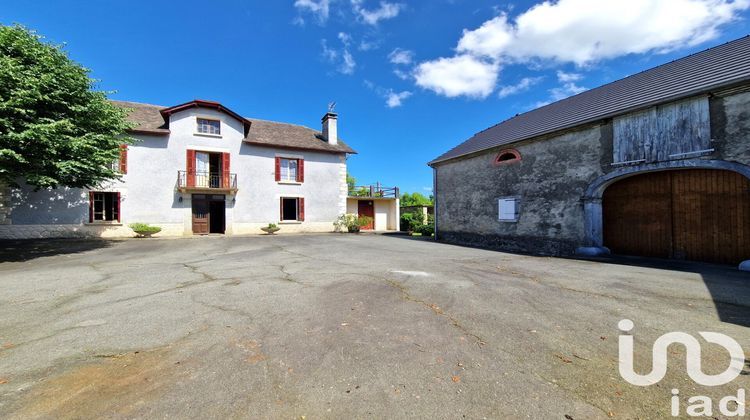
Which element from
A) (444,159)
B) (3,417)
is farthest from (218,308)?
(444,159)

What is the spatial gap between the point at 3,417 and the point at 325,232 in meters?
18.1

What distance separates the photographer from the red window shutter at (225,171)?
17.1 meters

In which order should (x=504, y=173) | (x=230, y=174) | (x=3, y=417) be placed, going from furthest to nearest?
(x=230, y=174), (x=504, y=173), (x=3, y=417)

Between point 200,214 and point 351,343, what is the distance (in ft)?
56.9

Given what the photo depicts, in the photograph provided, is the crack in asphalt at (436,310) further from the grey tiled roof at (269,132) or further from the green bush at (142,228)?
the grey tiled roof at (269,132)

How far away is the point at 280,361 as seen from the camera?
268cm

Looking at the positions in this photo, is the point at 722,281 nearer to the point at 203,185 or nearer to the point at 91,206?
the point at 203,185

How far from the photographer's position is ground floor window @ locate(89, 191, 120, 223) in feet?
48.5

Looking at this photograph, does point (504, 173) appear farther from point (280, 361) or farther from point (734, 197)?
point (280, 361)

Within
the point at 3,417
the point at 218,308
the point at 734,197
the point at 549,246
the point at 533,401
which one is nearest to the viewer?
the point at 3,417

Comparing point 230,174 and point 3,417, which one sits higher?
point 230,174

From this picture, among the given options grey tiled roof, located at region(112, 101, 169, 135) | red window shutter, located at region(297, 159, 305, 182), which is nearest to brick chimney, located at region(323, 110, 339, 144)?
red window shutter, located at region(297, 159, 305, 182)

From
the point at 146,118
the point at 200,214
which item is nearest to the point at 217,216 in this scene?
the point at 200,214

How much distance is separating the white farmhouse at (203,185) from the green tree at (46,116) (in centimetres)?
455
